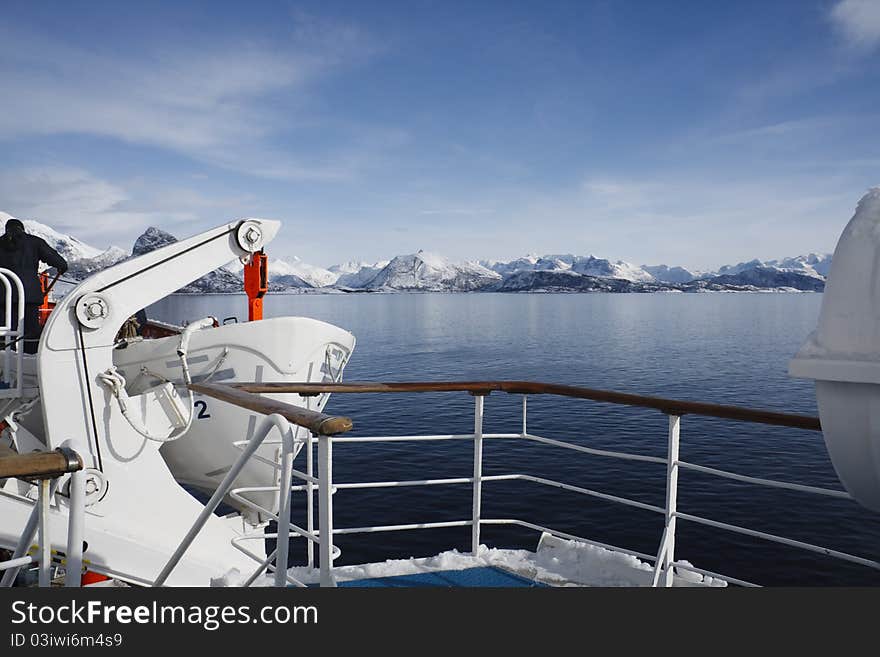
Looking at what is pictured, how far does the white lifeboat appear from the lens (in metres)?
1.53

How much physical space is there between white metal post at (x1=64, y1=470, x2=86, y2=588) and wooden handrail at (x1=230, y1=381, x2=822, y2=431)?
152 cm

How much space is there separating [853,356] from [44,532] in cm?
209

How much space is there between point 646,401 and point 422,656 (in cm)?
193

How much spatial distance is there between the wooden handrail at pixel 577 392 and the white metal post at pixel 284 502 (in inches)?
52.4

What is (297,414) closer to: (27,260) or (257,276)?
(257,276)

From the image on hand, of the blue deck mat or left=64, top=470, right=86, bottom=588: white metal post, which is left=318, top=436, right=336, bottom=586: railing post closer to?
left=64, top=470, right=86, bottom=588: white metal post

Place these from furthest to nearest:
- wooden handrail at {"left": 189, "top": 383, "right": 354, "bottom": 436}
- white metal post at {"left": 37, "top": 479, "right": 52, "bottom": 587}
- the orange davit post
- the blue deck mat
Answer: the orange davit post, the blue deck mat, wooden handrail at {"left": 189, "top": 383, "right": 354, "bottom": 436}, white metal post at {"left": 37, "top": 479, "right": 52, "bottom": 587}

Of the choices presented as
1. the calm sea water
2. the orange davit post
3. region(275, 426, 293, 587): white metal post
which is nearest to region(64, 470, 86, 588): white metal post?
region(275, 426, 293, 587): white metal post

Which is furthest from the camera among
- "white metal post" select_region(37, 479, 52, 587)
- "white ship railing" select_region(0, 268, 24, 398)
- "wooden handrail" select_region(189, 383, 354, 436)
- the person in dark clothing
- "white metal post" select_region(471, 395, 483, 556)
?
the person in dark clothing

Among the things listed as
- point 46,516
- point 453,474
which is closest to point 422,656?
point 46,516

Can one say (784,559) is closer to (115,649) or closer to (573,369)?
(115,649)

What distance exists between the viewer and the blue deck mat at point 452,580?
4.00m

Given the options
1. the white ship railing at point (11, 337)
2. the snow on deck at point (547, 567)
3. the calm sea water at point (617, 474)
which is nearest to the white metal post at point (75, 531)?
the snow on deck at point (547, 567)

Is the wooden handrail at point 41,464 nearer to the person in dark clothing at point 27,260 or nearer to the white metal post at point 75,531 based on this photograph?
the white metal post at point 75,531
